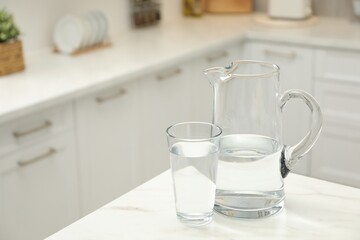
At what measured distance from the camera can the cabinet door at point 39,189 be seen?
2.26m

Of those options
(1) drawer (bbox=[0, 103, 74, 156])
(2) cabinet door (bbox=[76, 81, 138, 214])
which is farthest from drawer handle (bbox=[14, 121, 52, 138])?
(2) cabinet door (bbox=[76, 81, 138, 214])

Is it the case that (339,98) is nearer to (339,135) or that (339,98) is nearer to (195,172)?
(339,135)

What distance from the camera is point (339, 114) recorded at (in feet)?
10.5

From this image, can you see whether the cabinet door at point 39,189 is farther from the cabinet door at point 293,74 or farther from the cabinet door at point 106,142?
the cabinet door at point 293,74

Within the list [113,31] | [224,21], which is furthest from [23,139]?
[224,21]

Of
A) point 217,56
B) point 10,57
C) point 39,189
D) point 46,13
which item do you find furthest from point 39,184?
point 217,56

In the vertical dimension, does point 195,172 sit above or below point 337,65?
above

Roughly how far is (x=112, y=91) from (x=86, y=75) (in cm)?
13

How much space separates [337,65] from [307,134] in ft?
6.65

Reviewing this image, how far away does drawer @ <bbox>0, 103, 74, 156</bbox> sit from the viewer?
2.22 m

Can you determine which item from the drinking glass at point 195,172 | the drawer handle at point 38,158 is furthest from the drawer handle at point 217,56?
the drinking glass at point 195,172

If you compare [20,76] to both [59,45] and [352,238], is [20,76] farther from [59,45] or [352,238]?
[352,238]

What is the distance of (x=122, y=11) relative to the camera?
3426 mm

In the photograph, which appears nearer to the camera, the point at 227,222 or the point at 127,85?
the point at 227,222
